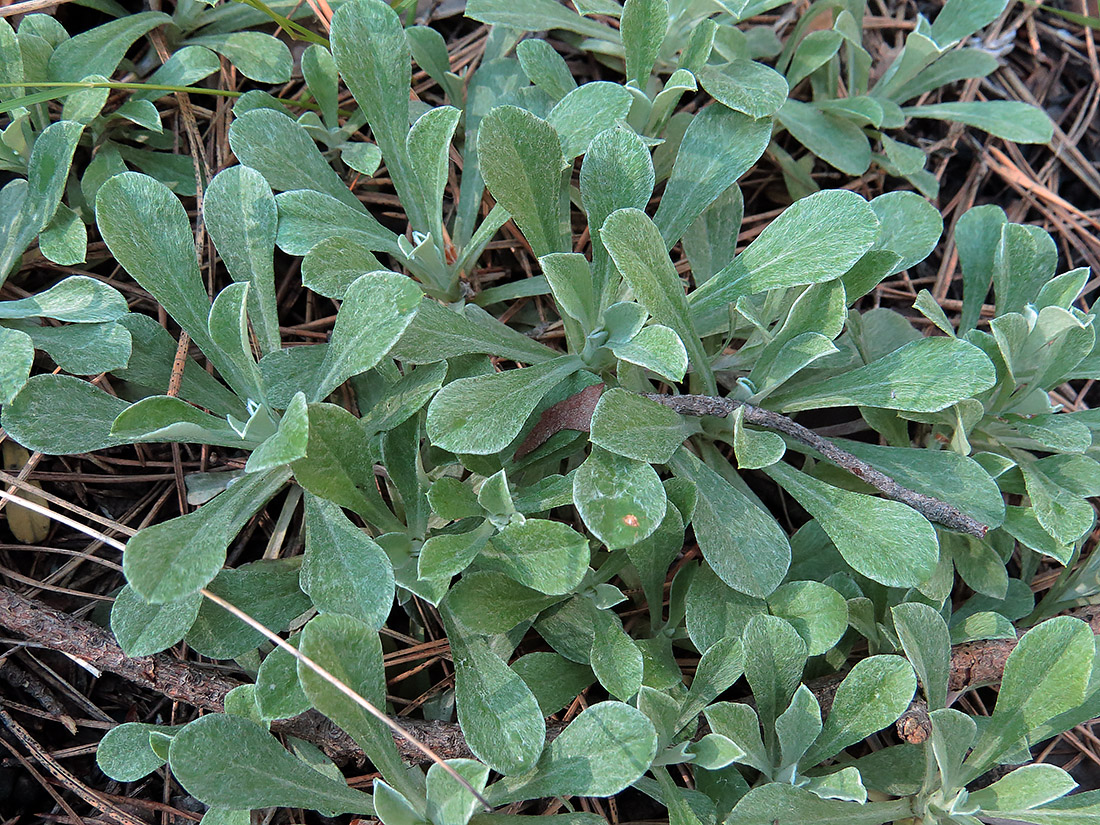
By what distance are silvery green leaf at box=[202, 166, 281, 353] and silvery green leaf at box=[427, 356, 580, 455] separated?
45 centimetres

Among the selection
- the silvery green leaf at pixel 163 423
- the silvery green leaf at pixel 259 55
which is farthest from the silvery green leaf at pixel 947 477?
the silvery green leaf at pixel 259 55

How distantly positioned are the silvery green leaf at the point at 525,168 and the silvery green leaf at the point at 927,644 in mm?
915

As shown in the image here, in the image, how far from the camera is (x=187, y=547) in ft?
4.28

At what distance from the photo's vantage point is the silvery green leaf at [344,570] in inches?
51.8

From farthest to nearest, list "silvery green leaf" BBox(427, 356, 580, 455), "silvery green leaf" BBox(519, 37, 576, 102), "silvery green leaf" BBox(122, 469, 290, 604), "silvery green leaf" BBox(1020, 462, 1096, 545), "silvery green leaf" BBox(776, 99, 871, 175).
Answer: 1. "silvery green leaf" BBox(776, 99, 871, 175)
2. "silvery green leaf" BBox(519, 37, 576, 102)
3. "silvery green leaf" BBox(1020, 462, 1096, 545)
4. "silvery green leaf" BBox(427, 356, 580, 455)
5. "silvery green leaf" BBox(122, 469, 290, 604)

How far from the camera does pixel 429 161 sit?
162cm

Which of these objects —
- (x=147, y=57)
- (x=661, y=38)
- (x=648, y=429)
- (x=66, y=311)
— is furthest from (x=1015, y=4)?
(x=66, y=311)

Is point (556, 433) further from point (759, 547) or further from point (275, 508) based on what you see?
point (275, 508)

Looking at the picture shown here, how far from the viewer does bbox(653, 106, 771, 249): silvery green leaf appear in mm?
1650

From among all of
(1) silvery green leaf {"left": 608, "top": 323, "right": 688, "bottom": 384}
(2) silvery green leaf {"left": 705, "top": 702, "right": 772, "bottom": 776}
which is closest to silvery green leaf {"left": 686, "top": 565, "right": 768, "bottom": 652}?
(2) silvery green leaf {"left": 705, "top": 702, "right": 772, "bottom": 776}

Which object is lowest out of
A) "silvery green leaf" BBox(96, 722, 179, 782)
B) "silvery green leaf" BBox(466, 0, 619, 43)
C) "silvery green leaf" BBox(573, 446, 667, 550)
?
"silvery green leaf" BBox(96, 722, 179, 782)

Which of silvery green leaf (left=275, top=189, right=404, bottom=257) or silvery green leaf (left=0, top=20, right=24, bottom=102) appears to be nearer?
silvery green leaf (left=275, top=189, right=404, bottom=257)

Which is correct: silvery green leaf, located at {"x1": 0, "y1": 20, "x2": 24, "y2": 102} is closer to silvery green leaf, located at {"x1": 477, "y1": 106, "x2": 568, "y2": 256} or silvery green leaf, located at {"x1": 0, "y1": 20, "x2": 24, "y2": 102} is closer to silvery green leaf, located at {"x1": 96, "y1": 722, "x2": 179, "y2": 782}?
silvery green leaf, located at {"x1": 477, "y1": 106, "x2": 568, "y2": 256}

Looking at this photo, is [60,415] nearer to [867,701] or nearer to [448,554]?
[448,554]
